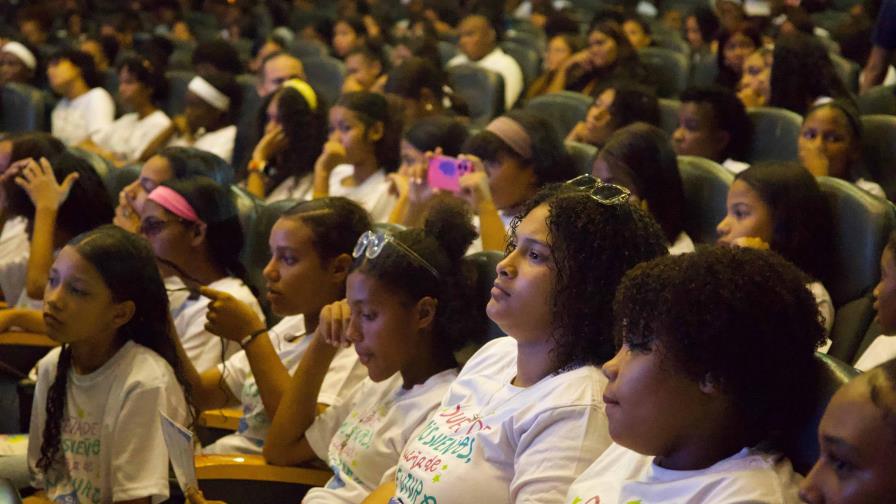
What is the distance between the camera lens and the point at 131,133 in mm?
5680

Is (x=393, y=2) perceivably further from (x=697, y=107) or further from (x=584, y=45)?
(x=697, y=107)

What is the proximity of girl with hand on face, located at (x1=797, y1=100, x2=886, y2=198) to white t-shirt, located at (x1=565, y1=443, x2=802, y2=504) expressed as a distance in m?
1.89

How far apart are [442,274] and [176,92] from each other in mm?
4265

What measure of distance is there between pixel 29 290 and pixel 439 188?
1184mm

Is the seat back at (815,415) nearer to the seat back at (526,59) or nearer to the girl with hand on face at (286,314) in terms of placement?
the girl with hand on face at (286,314)

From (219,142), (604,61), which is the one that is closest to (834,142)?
(604,61)

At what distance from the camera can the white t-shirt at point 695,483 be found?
1273 millimetres

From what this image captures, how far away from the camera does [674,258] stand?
1.42 metres

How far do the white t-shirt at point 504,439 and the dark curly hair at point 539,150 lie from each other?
4.43 feet

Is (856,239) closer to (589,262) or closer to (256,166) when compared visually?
(589,262)

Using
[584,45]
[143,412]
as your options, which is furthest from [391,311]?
[584,45]

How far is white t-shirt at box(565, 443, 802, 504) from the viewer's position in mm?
1273

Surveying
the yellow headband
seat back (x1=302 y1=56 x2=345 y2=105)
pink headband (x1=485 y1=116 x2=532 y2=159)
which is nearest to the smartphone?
pink headband (x1=485 y1=116 x2=532 y2=159)

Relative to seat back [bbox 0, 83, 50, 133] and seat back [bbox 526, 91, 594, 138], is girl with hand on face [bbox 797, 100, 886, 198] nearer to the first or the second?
seat back [bbox 526, 91, 594, 138]
